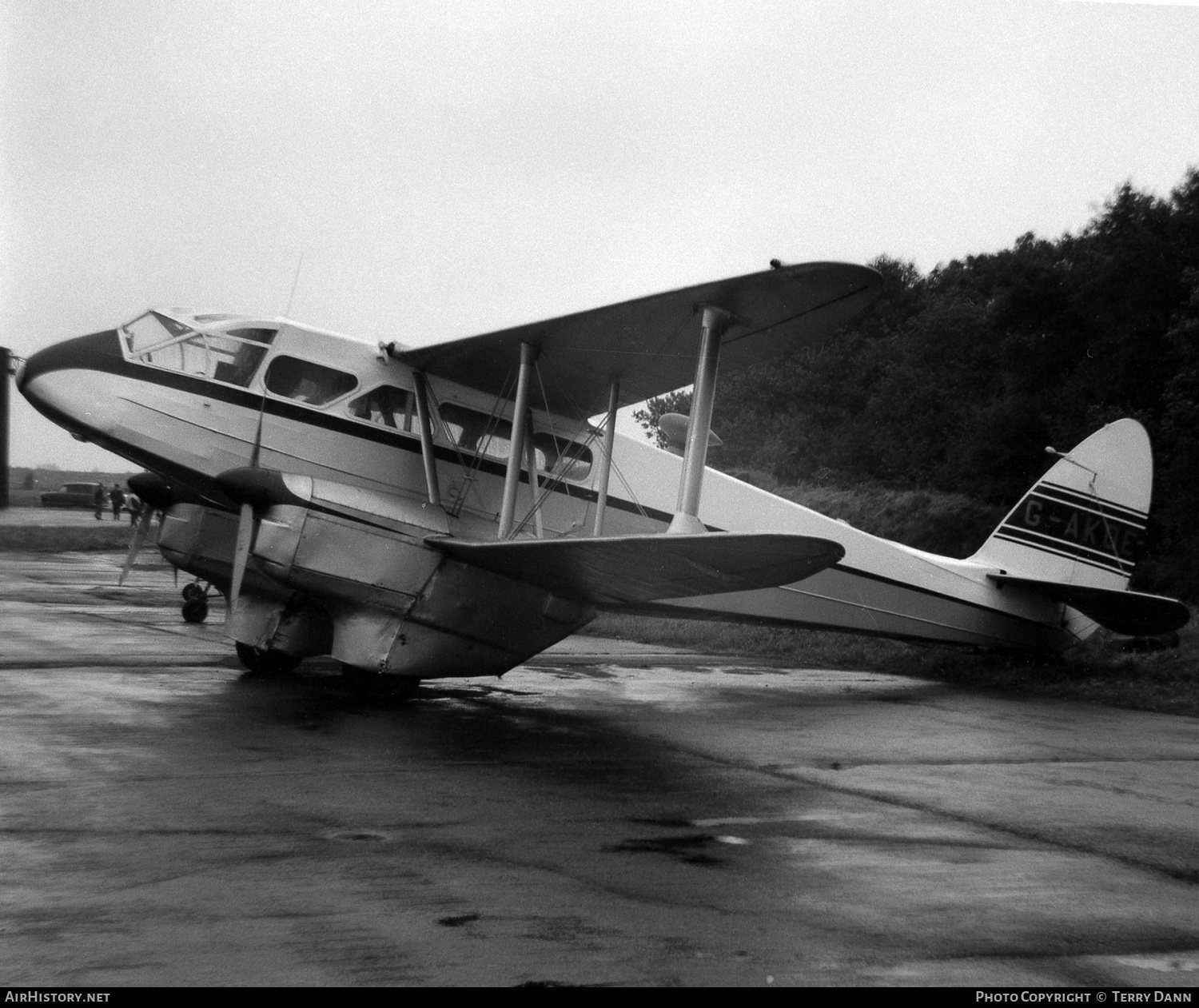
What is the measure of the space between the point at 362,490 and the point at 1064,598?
9.12m

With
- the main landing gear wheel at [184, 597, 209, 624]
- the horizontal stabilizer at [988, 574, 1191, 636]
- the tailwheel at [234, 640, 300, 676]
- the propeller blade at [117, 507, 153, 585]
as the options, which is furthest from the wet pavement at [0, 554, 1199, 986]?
the main landing gear wheel at [184, 597, 209, 624]

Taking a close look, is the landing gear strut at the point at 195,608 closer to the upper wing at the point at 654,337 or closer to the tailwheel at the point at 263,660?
the tailwheel at the point at 263,660

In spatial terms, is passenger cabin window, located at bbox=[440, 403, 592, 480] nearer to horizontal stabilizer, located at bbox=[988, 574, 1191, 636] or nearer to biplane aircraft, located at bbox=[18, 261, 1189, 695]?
biplane aircraft, located at bbox=[18, 261, 1189, 695]

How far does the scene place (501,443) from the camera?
12383mm

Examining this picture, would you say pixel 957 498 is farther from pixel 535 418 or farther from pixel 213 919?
pixel 213 919

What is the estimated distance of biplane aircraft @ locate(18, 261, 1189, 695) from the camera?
10070 millimetres

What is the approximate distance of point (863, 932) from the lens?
474 centimetres

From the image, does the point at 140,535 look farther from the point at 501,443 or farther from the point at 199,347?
the point at 501,443

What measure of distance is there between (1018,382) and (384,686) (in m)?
27.4

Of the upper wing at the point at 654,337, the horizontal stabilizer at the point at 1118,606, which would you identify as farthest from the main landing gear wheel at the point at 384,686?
the horizontal stabilizer at the point at 1118,606

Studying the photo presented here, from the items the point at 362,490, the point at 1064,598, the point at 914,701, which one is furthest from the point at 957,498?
the point at 362,490

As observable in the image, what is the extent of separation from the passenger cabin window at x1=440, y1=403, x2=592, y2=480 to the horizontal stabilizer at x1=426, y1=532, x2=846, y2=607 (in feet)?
5.09

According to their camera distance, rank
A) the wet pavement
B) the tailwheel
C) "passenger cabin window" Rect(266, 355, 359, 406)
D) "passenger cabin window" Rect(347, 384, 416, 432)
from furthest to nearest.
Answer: the tailwheel, "passenger cabin window" Rect(347, 384, 416, 432), "passenger cabin window" Rect(266, 355, 359, 406), the wet pavement

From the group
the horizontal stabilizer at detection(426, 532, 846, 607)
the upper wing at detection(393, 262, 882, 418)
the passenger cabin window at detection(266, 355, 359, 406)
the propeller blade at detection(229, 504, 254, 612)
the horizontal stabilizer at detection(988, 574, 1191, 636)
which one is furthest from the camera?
the horizontal stabilizer at detection(988, 574, 1191, 636)
